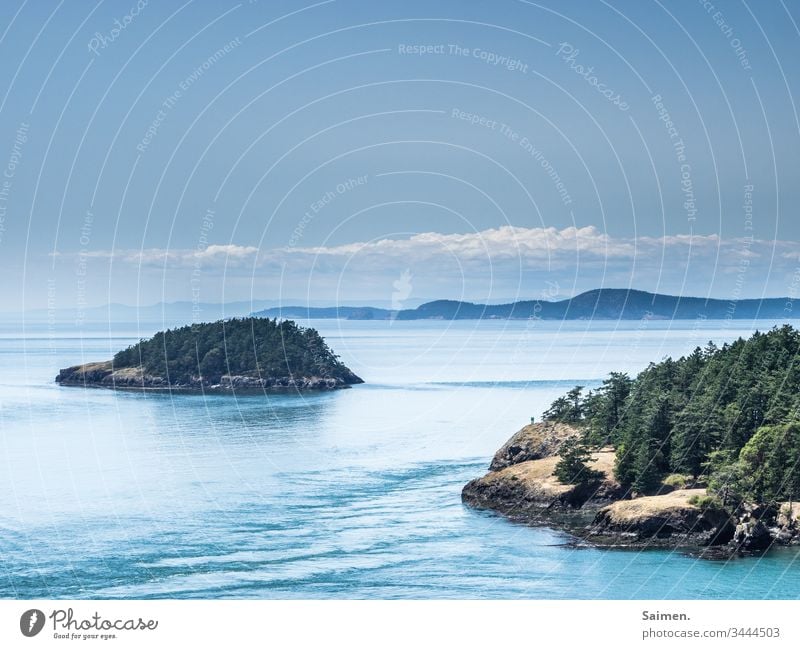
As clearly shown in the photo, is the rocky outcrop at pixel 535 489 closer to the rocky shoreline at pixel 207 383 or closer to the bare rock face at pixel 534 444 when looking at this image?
the bare rock face at pixel 534 444

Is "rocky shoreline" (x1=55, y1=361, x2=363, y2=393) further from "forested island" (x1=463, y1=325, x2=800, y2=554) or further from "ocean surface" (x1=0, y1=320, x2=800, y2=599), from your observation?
"forested island" (x1=463, y1=325, x2=800, y2=554)

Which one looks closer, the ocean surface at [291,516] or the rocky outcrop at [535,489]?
the ocean surface at [291,516]

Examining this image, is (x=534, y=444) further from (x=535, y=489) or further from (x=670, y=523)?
(x=670, y=523)

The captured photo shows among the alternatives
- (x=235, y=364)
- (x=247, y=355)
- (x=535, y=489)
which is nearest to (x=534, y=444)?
(x=535, y=489)
